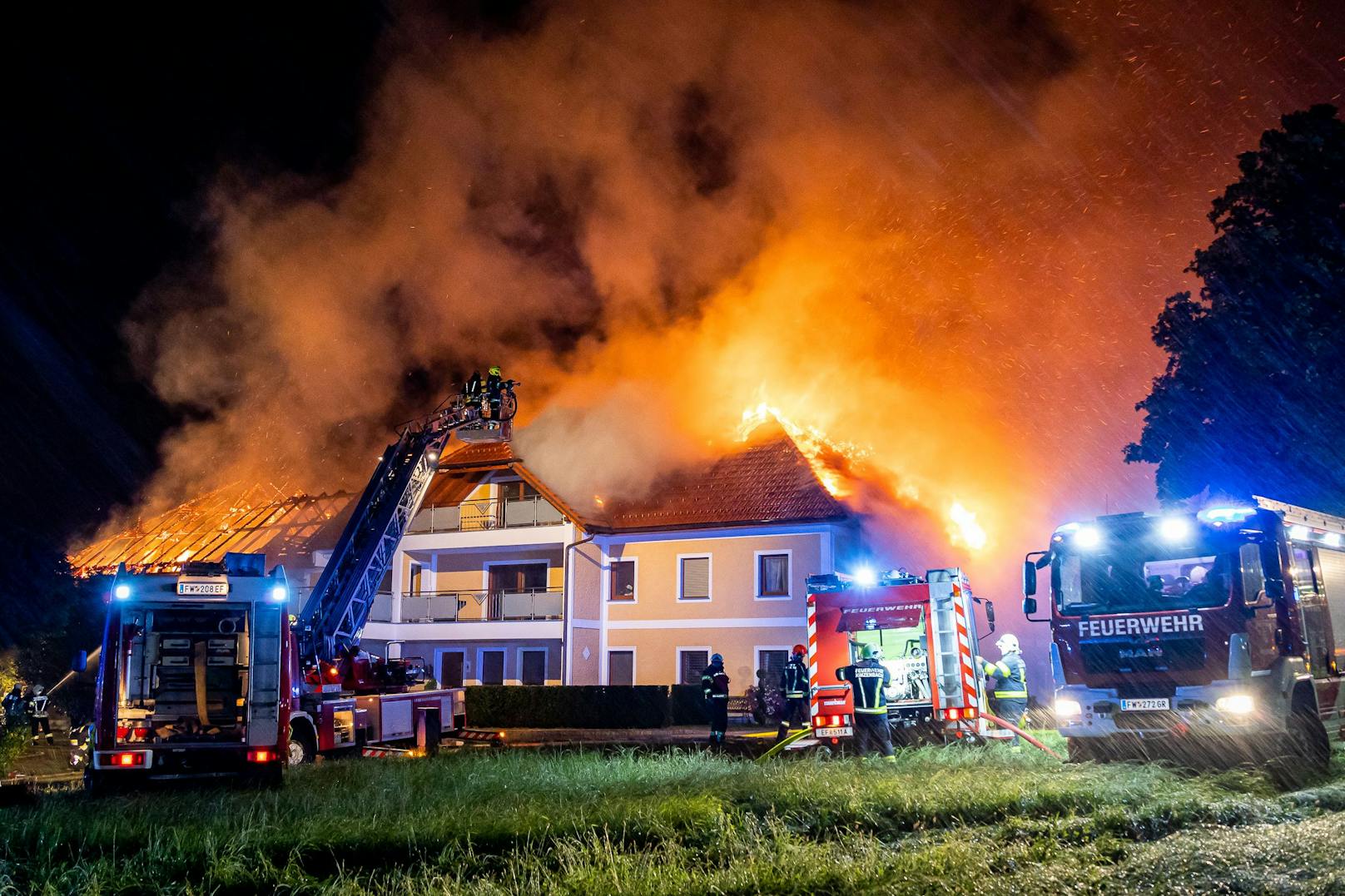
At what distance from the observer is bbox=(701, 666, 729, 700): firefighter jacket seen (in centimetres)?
1955

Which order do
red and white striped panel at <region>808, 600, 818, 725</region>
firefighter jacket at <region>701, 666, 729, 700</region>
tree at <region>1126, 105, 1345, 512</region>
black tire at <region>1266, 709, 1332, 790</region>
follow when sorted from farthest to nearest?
1. tree at <region>1126, 105, 1345, 512</region>
2. firefighter jacket at <region>701, 666, 729, 700</region>
3. red and white striped panel at <region>808, 600, 818, 725</region>
4. black tire at <region>1266, 709, 1332, 790</region>

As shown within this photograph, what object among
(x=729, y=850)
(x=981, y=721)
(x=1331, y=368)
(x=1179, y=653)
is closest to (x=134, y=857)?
(x=729, y=850)

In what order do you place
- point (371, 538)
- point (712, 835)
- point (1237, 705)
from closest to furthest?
point (712, 835) < point (1237, 705) < point (371, 538)

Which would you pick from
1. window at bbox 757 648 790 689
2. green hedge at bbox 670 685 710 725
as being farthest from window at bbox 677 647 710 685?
green hedge at bbox 670 685 710 725

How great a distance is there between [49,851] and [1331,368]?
22150 millimetres

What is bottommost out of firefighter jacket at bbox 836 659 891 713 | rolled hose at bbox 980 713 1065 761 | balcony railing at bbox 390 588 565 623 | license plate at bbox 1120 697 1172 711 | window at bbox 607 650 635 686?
rolled hose at bbox 980 713 1065 761

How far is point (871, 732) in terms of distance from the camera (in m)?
15.7

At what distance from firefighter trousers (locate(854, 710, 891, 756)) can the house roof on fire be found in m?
14.1

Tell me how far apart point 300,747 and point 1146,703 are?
1125 cm

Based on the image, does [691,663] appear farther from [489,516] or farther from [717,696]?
[717,696]

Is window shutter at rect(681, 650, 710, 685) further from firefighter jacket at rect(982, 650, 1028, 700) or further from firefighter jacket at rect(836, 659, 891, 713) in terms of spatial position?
firefighter jacket at rect(836, 659, 891, 713)

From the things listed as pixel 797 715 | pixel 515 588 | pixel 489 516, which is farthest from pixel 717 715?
pixel 489 516

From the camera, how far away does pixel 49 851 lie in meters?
8.01

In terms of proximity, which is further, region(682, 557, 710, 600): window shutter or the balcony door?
the balcony door
